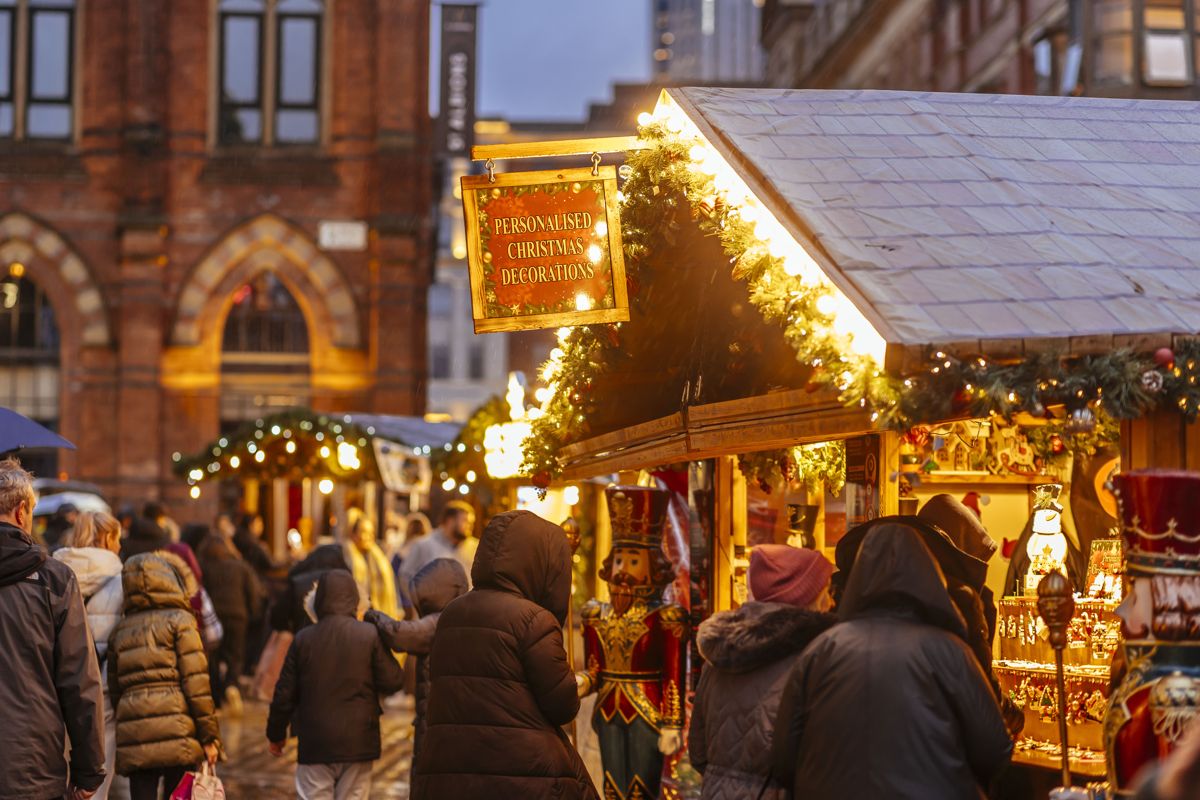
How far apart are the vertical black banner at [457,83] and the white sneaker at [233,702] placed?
15.7m

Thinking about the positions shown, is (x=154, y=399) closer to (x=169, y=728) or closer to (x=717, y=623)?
(x=169, y=728)

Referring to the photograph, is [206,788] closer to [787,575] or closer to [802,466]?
[802,466]

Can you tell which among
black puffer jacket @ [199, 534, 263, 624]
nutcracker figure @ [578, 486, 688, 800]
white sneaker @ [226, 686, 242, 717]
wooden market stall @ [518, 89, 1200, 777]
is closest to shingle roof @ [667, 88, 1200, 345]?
wooden market stall @ [518, 89, 1200, 777]

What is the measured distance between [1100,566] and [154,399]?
2487 cm

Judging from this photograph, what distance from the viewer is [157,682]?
29.0 ft

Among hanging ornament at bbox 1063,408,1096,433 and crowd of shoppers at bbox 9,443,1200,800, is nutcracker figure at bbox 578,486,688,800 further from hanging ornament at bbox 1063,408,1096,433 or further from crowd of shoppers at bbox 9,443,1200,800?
hanging ornament at bbox 1063,408,1096,433

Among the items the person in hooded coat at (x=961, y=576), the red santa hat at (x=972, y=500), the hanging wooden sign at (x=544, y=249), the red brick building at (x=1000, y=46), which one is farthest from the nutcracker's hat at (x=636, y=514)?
the red brick building at (x=1000, y=46)

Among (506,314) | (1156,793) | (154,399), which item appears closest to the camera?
(1156,793)

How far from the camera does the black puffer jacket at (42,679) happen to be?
6.57m

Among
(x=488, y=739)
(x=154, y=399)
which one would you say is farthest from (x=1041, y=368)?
(x=154, y=399)

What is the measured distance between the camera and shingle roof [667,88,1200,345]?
18.0 ft

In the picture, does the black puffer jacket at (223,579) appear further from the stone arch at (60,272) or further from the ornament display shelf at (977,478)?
the stone arch at (60,272)

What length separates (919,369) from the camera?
5289 mm

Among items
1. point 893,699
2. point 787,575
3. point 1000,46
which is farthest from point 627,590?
point 1000,46
